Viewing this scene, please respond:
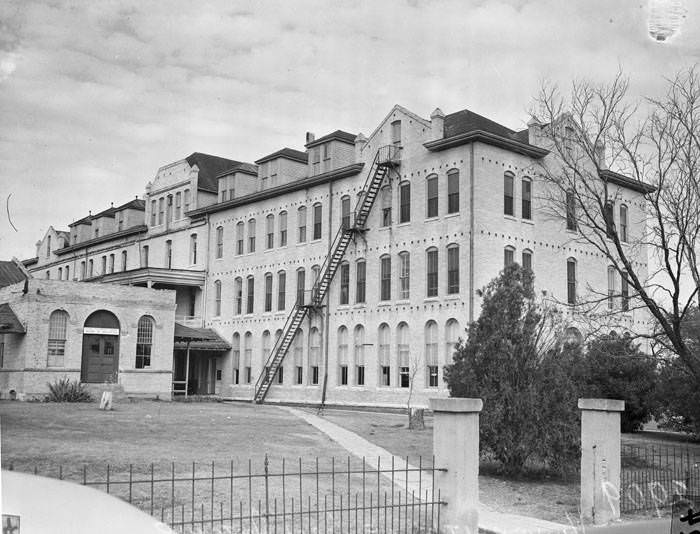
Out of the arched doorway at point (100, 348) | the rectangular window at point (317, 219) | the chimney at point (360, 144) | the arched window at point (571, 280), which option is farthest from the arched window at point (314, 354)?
the arched window at point (571, 280)

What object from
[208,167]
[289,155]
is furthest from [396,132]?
[208,167]

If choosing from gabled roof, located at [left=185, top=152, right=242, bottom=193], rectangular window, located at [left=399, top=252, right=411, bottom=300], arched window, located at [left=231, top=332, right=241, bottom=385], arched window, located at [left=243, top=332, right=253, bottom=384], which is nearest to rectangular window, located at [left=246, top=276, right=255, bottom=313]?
arched window, located at [left=243, top=332, right=253, bottom=384]

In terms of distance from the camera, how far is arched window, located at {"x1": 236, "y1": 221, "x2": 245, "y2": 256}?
48281 mm

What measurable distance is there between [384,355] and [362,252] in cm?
532

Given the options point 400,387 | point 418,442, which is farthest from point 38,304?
point 418,442

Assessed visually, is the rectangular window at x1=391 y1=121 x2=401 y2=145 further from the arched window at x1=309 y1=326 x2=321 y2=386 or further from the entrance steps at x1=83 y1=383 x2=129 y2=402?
the entrance steps at x1=83 y1=383 x2=129 y2=402

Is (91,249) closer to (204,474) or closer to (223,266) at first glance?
(223,266)

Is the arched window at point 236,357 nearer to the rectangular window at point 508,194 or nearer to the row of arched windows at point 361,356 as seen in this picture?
the row of arched windows at point 361,356

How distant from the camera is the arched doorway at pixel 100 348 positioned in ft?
132

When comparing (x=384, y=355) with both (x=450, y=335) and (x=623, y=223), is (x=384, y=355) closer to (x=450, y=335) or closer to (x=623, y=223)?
(x=450, y=335)

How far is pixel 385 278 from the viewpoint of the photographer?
127 ft

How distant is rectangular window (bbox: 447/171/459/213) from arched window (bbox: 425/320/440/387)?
16.8 ft

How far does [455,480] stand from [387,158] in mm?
30396

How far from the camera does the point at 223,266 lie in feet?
161
